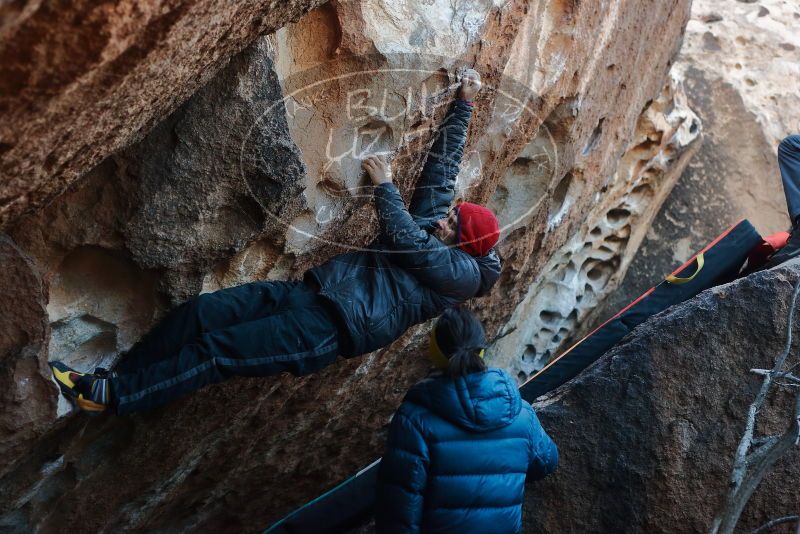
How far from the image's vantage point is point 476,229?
9.04ft

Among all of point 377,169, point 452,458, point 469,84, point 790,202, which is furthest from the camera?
point 790,202

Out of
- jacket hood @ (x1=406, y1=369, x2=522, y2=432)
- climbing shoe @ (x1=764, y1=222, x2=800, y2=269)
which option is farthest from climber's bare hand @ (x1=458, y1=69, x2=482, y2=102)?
climbing shoe @ (x1=764, y1=222, x2=800, y2=269)

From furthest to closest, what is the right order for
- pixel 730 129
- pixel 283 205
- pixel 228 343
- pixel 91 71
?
pixel 730 129
pixel 283 205
pixel 228 343
pixel 91 71

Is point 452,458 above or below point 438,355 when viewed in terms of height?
below

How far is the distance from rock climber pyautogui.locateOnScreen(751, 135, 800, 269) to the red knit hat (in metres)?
1.70

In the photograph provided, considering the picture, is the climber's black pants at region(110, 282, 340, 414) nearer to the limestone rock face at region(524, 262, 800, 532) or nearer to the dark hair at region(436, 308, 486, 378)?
the dark hair at region(436, 308, 486, 378)

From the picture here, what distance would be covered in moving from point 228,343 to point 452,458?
2.37 ft

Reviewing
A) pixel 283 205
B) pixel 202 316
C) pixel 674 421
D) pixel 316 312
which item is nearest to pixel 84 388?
pixel 202 316

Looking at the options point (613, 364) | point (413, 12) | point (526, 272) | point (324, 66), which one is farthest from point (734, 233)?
point (324, 66)

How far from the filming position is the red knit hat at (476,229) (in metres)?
2.76

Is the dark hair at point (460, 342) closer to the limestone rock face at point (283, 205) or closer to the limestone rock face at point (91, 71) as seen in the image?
the limestone rock face at point (283, 205)

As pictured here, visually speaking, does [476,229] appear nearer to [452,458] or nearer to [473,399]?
[473,399]

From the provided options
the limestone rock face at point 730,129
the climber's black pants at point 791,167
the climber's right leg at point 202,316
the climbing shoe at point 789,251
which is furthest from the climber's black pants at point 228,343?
the limestone rock face at point 730,129

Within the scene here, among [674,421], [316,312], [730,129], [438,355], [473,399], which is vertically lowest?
[674,421]
